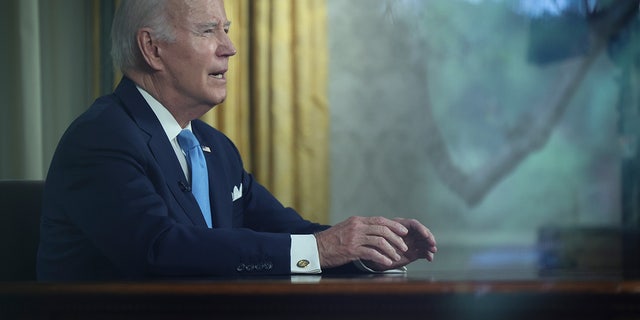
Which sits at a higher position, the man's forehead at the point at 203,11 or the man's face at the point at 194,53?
the man's forehead at the point at 203,11

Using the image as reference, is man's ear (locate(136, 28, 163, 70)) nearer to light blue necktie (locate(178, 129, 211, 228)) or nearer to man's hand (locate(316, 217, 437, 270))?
light blue necktie (locate(178, 129, 211, 228))

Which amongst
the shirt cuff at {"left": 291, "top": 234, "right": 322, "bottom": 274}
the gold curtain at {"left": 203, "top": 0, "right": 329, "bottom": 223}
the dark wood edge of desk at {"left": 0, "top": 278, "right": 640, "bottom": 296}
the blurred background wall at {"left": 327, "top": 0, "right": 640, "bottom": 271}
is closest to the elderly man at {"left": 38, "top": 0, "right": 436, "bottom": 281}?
the shirt cuff at {"left": 291, "top": 234, "right": 322, "bottom": 274}

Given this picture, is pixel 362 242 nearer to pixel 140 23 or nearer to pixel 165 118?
pixel 165 118

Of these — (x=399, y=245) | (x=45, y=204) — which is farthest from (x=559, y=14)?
(x=45, y=204)

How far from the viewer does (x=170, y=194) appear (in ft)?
5.66

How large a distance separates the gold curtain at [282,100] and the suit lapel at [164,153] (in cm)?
169

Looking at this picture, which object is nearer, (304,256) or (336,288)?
(336,288)

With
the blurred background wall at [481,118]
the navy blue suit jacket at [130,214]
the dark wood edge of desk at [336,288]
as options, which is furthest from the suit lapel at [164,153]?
the blurred background wall at [481,118]

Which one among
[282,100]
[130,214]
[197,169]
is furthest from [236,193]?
[282,100]

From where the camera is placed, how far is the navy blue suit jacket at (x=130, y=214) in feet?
4.92

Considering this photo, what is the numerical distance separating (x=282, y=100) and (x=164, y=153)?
1.83 m

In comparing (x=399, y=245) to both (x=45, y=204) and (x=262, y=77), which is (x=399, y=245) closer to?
(x=45, y=204)

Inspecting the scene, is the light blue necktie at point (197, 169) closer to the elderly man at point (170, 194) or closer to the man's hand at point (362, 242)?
the elderly man at point (170, 194)

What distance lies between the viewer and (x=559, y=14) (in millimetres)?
3896
